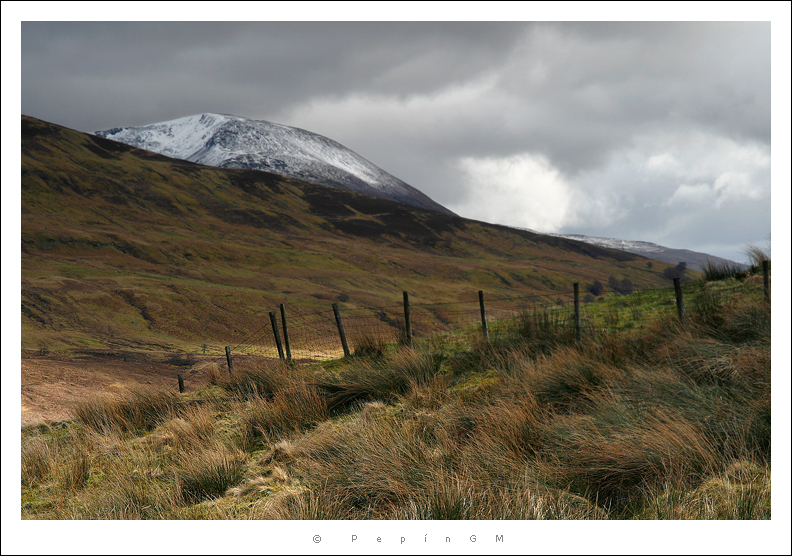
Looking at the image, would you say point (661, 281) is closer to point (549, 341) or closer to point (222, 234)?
point (222, 234)

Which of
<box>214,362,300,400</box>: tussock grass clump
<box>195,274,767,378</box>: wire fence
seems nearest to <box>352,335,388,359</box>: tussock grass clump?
<box>195,274,767,378</box>: wire fence

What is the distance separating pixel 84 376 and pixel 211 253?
137ft

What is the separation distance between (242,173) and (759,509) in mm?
125240

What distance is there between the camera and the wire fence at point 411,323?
32.9 feet

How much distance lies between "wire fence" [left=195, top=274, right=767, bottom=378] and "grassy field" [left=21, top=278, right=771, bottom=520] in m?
2.32

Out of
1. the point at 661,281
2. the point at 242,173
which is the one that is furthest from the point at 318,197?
the point at 661,281

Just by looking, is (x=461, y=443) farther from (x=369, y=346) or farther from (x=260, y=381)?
(x=369, y=346)

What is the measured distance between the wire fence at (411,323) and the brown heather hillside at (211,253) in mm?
3442

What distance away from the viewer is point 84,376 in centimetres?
1647

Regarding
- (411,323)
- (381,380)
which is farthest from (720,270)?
(381,380)

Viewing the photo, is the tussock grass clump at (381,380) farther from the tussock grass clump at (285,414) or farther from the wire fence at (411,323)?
the wire fence at (411,323)

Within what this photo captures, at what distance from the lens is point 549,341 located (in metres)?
8.26

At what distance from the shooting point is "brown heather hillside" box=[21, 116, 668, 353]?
28969 mm

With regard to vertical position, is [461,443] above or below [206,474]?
above
